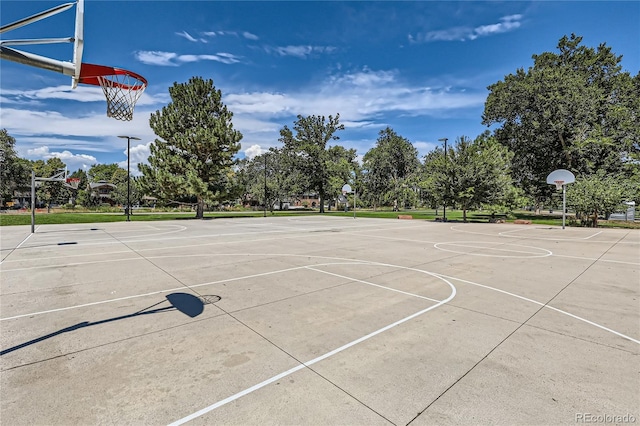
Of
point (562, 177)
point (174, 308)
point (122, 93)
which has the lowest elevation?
point (174, 308)

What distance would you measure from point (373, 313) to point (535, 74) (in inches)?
1455

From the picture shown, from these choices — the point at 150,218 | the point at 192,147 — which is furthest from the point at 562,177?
the point at 150,218

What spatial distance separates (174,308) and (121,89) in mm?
7119

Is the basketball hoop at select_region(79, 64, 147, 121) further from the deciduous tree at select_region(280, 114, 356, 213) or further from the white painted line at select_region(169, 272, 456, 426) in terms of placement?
the deciduous tree at select_region(280, 114, 356, 213)

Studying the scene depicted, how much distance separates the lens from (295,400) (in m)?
2.93

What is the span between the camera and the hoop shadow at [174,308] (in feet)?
14.1

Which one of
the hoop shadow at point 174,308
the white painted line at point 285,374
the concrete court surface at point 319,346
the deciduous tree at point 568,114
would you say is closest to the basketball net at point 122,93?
the concrete court surface at point 319,346

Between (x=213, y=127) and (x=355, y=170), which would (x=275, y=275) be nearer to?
(x=213, y=127)

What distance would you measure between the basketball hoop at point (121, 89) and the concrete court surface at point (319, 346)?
15.2ft

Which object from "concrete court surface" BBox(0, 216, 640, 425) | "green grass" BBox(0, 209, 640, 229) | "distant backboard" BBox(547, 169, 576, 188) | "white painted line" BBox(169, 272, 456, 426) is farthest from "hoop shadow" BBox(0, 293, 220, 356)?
"green grass" BBox(0, 209, 640, 229)

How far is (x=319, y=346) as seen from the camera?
160 inches

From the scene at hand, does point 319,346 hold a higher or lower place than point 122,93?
lower

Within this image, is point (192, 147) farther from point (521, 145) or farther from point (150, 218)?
point (521, 145)

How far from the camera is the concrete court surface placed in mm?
2830
